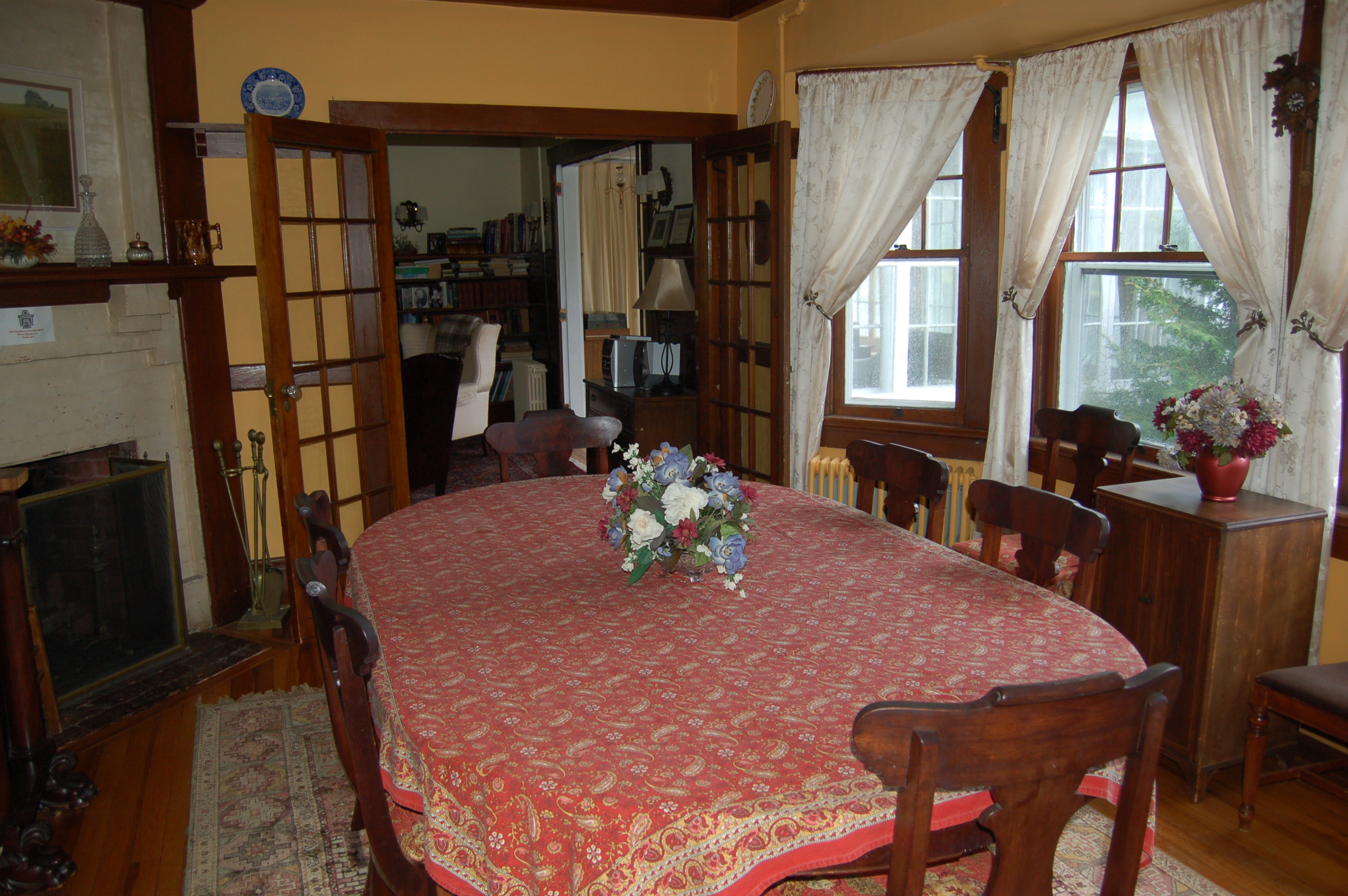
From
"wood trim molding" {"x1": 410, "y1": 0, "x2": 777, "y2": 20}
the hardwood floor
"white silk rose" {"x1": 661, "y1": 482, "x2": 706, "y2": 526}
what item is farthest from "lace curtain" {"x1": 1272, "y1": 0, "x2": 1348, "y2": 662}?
"wood trim molding" {"x1": 410, "y1": 0, "x2": 777, "y2": 20}

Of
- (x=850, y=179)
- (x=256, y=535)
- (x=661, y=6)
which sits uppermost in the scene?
(x=661, y=6)

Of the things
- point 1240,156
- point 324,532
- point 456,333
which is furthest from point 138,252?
point 456,333

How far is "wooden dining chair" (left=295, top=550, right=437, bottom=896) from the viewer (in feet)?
5.43

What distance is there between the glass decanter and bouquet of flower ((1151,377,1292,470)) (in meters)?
3.66

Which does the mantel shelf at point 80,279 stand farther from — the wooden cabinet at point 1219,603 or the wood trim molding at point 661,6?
the wooden cabinet at point 1219,603

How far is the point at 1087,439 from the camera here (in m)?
3.64

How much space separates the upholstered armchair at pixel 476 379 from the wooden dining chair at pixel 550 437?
12.8ft

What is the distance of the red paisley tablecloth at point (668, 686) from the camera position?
1398 millimetres

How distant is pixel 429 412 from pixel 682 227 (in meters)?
1.82

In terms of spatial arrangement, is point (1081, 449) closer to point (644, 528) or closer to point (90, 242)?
point (644, 528)

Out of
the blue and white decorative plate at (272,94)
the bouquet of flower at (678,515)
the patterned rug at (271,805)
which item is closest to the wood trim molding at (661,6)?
the blue and white decorative plate at (272,94)

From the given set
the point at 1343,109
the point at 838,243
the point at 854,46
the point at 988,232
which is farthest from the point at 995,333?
the point at 1343,109

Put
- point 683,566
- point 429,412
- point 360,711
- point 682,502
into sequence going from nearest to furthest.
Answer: point 360,711
point 682,502
point 683,566
point 429,412

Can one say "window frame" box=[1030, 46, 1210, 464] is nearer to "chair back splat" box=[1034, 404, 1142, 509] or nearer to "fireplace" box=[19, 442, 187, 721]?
"chair back splat" box=[1034, 404, 1142, 509]
